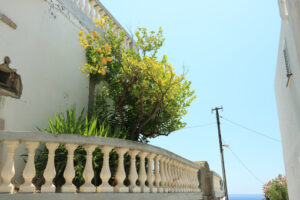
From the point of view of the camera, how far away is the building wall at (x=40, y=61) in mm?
5543

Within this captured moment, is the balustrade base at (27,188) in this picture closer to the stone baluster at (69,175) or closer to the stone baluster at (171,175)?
the stone baluster at (69,175)

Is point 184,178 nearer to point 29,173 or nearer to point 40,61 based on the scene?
point 29,173

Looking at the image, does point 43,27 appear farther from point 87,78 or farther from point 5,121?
point 5,121

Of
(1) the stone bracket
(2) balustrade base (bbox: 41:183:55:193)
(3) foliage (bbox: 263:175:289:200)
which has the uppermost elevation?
(1) the stone bracket

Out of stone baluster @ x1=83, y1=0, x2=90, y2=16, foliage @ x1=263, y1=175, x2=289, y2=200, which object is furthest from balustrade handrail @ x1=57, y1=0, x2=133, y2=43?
foliage @ x1=263, y1=175, x2=289, y2=200

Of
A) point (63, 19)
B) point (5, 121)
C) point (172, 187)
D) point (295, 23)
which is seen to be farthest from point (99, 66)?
point (295, 23)

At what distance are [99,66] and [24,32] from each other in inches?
72.3

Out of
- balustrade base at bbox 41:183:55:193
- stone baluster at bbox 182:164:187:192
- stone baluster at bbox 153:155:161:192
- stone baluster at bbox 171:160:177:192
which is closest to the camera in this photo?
balustrade base at bbox 41:183:55:193

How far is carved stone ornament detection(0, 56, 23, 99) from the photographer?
5.33 meters

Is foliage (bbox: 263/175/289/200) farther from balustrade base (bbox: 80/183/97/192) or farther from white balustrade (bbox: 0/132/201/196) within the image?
balustrade base (bbox: 80/183/97/192)

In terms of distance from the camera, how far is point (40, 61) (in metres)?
6.34

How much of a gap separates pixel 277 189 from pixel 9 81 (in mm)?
A: 13098

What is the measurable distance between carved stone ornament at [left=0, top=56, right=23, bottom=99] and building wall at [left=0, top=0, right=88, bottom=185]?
0.09m

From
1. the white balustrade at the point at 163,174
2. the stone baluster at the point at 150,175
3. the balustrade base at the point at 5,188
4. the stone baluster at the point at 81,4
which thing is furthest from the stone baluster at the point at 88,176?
the stone baluster at the point at 81,4
